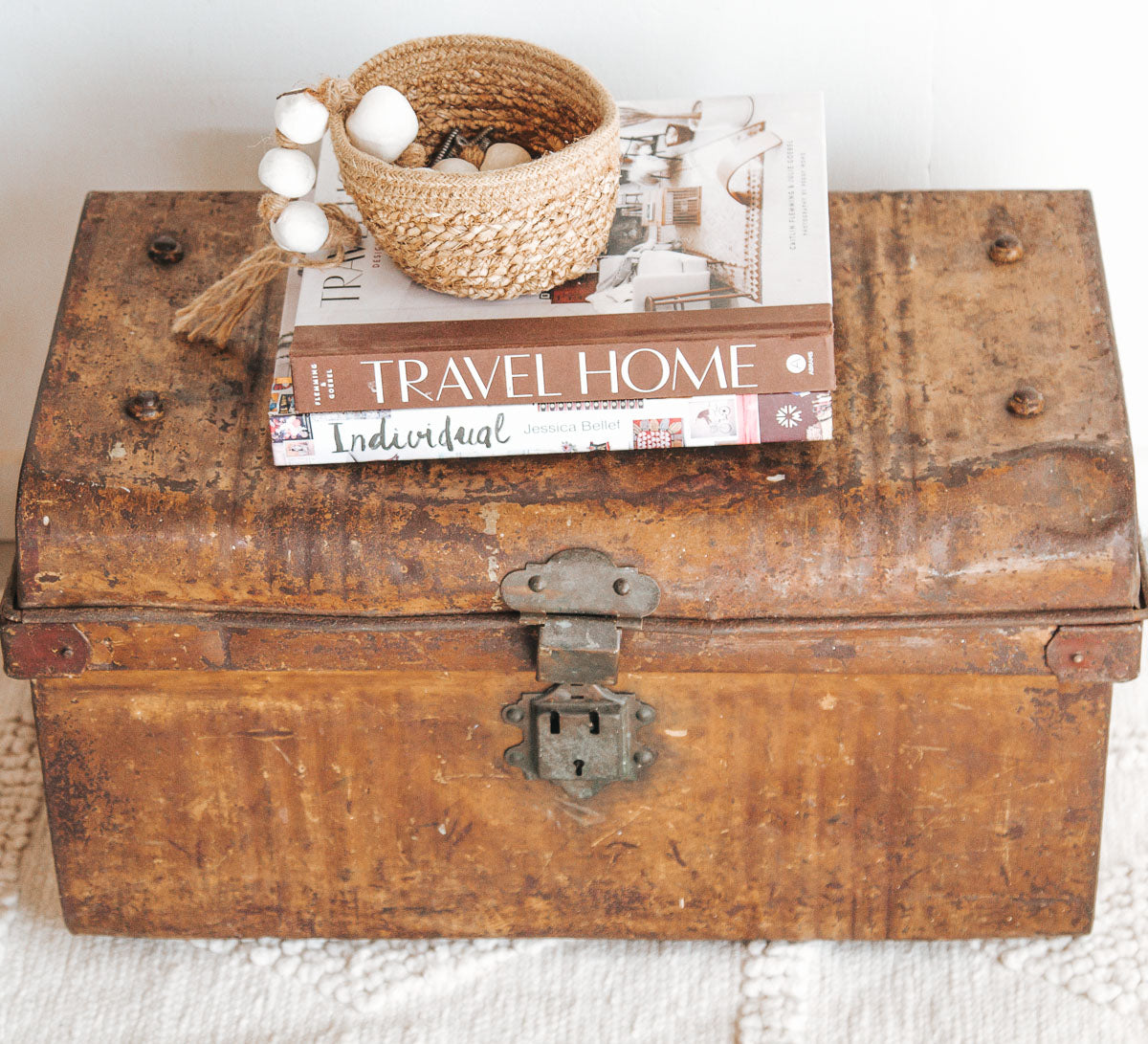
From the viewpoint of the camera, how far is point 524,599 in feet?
2.97

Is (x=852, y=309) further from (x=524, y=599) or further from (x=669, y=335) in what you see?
(x=524, y=599)

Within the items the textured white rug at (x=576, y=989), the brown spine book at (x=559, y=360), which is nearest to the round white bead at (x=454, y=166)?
the brown spine book at (x=559, y=360)

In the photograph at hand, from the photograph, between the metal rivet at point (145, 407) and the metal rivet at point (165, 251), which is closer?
the metal rivet at point (145, 407)

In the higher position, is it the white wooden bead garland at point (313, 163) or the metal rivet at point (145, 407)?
Answer: the white wooden bead garland at point (313, 163)

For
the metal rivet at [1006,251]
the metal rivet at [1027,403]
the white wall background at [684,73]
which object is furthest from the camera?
the white wall background at [684,73]

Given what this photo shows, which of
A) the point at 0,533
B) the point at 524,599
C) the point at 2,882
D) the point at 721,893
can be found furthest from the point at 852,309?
the point at 0,533

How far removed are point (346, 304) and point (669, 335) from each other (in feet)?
0.70

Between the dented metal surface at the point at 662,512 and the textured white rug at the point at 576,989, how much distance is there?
1.04 feet

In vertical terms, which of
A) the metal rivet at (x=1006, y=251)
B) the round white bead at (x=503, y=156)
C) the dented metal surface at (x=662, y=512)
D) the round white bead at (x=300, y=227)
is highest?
the round white bead at (x=503, y=156)

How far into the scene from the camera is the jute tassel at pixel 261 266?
2.89 feet

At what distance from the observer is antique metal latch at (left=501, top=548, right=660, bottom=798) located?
2.95 feet

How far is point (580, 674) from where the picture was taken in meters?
0.93

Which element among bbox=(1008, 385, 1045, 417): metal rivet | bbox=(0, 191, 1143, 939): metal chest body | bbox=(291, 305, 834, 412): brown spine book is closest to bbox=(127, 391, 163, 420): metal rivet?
bbox=(0, 191, 1143, 939): metal chest body

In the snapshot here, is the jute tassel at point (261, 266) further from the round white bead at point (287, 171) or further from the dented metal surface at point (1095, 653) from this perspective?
the dented metal surface at point (1095, 653)
